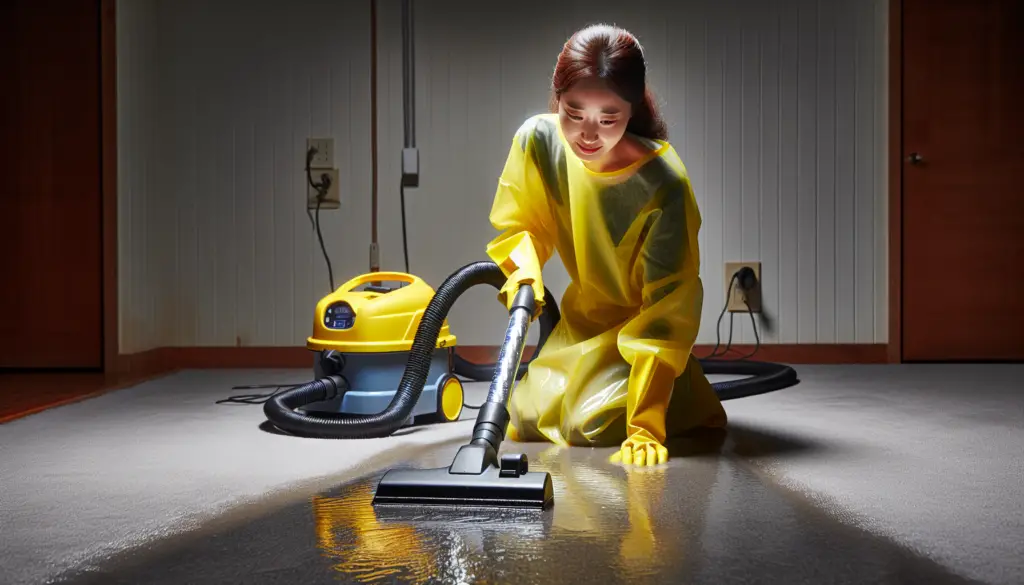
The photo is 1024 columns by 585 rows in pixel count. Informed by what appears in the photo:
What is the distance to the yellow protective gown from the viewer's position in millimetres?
1668

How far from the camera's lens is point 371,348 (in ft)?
6.69

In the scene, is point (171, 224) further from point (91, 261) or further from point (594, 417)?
point (594, 417)

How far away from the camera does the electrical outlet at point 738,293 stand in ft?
10.9

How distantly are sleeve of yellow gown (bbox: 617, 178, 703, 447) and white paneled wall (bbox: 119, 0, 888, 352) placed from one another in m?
1.61

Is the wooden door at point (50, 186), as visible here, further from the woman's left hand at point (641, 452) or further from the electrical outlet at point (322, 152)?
the woman's left hand at point (641, 452)

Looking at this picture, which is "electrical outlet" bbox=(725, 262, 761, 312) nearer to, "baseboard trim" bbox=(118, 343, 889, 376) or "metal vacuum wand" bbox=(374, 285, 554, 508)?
"baseboard trim" bbox=(118, 343, 889, 376)

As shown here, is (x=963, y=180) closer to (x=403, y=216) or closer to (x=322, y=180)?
(x=403, y=216)

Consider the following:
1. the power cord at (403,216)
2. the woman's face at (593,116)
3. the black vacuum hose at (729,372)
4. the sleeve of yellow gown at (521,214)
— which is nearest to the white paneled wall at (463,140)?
the power cord at (403,216)

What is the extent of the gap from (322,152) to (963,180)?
96.6 inches

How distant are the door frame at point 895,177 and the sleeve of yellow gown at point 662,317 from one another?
1983mm

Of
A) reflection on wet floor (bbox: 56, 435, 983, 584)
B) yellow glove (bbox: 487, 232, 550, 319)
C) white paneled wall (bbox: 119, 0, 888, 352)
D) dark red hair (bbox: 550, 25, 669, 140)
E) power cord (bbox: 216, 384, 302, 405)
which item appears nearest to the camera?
→ reflection on wet floor (bbox: 56, 435, 983, 584)

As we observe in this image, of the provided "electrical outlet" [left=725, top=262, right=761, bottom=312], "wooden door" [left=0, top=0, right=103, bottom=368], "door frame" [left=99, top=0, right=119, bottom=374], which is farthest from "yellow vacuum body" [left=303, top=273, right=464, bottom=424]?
"electrical outlet" [left=725, top=262, right=761, bottom=312]

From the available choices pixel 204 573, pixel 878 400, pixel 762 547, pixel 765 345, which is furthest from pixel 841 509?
pixel 765 345

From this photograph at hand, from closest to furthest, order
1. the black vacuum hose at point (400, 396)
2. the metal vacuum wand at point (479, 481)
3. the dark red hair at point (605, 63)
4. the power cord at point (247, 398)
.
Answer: the metal vacuum wand at point (479, 481), the dark red hair at point (605, 63), the black vacuum hose at point (400, 396), the power cord at point (247, 398)
